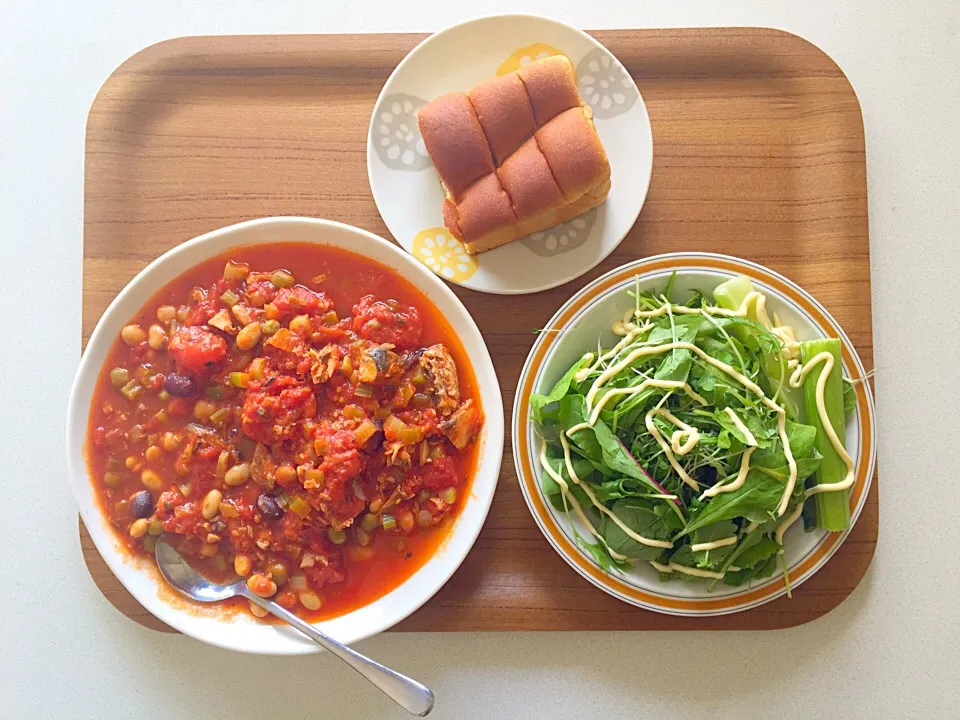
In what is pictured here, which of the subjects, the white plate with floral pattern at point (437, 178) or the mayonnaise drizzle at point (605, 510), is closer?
the mayonnaise drizzle at point (605, 510)

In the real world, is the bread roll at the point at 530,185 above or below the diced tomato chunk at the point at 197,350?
above

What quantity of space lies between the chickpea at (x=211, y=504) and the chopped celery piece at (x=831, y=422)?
8.30 feet

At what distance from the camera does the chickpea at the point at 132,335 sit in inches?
124

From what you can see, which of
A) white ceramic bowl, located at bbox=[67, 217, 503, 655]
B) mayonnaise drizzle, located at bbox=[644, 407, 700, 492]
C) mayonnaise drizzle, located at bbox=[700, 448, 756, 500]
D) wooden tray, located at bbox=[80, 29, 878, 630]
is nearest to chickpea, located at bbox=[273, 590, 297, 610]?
white ceramic bowl, located at bbox=[67, 217, 503, 655]

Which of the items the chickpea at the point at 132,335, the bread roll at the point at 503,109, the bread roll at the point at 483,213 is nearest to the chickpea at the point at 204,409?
the chickpea at the point at 132,335

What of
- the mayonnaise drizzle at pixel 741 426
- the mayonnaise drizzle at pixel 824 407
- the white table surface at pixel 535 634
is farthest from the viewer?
the white table surface at pixel 535 634

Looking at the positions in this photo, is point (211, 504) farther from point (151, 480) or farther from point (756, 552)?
point (756, 552)

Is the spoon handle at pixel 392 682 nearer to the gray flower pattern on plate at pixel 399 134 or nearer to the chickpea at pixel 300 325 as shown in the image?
the chickpea at pixel 300 325

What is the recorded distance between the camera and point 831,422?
3068 millimetres

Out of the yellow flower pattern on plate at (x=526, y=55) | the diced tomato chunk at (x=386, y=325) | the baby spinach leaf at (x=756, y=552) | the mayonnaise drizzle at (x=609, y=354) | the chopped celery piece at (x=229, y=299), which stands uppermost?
the yellow flower pattern on plate at (x=526, y=55)

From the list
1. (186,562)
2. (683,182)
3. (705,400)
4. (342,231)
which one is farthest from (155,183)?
(705,400)

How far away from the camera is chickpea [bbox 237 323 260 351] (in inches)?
122

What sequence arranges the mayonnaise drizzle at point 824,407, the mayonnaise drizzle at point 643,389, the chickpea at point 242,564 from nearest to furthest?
1. the mayonnaise drizzle at point 643,389
2. the mayonnaise drizzle at point 824,407
3. the chickpea at point 242,564

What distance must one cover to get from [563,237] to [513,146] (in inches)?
18.0
